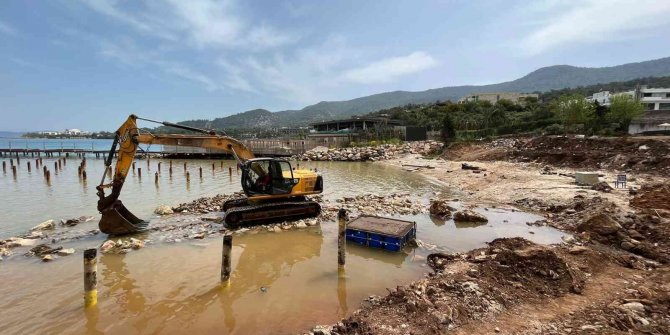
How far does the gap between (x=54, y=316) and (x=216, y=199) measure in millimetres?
10982

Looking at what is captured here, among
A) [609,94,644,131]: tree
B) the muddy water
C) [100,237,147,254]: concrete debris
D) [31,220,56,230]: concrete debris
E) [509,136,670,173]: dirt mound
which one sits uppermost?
[609,94,644,131]: tree

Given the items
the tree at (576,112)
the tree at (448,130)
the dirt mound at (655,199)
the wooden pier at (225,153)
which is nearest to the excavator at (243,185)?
the dirt mound at (655,199)

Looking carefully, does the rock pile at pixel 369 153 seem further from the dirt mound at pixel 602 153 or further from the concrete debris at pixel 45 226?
the concrete debris at pixel 45 226

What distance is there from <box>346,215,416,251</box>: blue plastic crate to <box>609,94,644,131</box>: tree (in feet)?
158

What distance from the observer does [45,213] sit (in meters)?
16.2

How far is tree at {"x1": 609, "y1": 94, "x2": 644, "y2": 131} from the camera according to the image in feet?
147

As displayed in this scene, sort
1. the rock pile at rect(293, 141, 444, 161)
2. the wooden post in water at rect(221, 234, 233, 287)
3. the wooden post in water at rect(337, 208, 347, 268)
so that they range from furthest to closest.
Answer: the rock pile at rect(293, 141, 444, 161) → the wooden post in water at rect(337, 208, 347, 268) → the wooden post in water at rect(221, 234, 233, 287)

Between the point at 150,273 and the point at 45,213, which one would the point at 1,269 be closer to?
the point at 150,273

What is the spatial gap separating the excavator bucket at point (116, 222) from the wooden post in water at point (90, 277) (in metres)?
5.00

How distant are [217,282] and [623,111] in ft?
177

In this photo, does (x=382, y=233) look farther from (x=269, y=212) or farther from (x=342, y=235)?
(x=269, y=212)

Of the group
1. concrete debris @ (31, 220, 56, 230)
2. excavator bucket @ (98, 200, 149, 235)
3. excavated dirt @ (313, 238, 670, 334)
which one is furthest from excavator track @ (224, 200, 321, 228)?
concrete debris @ (31, 220, 56, 230)

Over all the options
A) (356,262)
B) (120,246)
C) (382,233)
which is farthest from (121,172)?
(382,233)

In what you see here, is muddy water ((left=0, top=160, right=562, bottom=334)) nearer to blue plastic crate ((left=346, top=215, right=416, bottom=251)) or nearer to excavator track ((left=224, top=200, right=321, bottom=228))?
blue plastic crate ((left=346, top=215, right=416, bottom=251))
